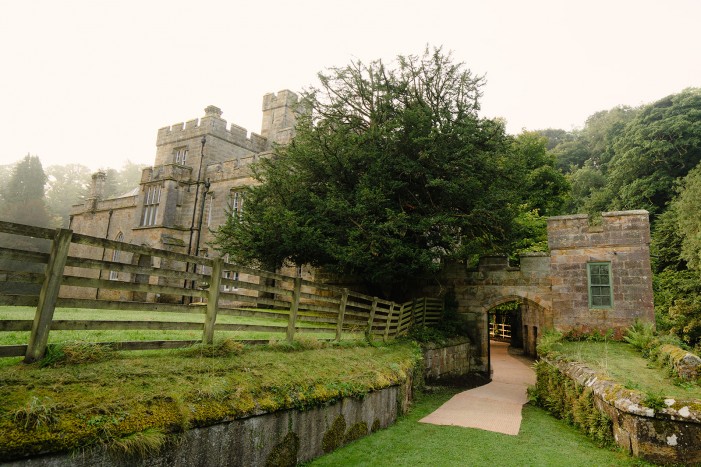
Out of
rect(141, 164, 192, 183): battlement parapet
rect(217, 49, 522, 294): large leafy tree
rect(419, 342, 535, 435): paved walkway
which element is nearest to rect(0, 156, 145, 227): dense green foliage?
rect(141, 164, 192, 183): battlement parapet

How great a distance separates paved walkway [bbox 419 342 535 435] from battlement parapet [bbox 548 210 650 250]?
17.1ft

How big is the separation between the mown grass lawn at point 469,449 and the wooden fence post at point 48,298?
136 inches

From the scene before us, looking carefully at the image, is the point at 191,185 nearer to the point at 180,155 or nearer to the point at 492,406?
the point at 180,155

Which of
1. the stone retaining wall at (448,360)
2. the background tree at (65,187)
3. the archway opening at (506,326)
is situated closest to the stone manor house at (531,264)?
the stone retaining wall at (448,360)

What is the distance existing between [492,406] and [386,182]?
6988 mm

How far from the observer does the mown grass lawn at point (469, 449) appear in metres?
6.28

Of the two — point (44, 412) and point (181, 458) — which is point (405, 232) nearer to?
point (181, 458)

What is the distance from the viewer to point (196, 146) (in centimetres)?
2988

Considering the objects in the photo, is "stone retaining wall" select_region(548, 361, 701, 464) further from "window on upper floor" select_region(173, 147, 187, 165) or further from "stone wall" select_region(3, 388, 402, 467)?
"window on upper floor" select_region(173, 147, 187, 165)

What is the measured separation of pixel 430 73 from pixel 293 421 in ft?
41.9

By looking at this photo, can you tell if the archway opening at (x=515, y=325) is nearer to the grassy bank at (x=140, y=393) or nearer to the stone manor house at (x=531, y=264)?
the stone manor house at (x=531, y=264)

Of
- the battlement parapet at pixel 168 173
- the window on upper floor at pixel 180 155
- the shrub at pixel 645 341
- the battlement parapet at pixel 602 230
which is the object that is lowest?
the shrub at pixel 645 341

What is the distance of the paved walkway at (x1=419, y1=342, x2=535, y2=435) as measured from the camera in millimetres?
8984

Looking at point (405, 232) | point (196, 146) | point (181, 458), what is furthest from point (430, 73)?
point (196, 146)
